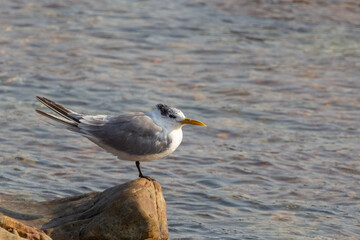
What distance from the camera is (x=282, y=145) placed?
29.5 ft

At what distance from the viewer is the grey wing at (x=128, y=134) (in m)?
6.01

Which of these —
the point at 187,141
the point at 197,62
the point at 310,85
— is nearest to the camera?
the point at 187,141

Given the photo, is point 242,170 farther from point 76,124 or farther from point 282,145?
point 76,124

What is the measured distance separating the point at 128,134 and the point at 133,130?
57mm

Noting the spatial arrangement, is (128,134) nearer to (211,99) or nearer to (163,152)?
(163,152)

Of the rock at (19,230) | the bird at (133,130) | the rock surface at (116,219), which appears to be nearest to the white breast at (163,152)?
the bird at (133,130)

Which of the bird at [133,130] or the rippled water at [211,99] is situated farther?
the rippled water at [211,99]

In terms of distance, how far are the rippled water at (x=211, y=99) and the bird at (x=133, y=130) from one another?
37.6 inches

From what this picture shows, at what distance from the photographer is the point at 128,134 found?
6.04 metres

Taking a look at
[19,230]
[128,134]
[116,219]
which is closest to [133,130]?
[128,134]

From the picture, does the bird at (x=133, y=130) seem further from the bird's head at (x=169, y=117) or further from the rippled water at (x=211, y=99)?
the rippled water at (x=211, y=99)

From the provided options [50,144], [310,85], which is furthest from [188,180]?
[310,85]

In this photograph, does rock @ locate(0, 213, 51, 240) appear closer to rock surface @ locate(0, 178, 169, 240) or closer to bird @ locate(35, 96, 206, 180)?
rock surface @ locate(0, 178, 169, 240)

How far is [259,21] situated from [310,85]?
3.37 metres
